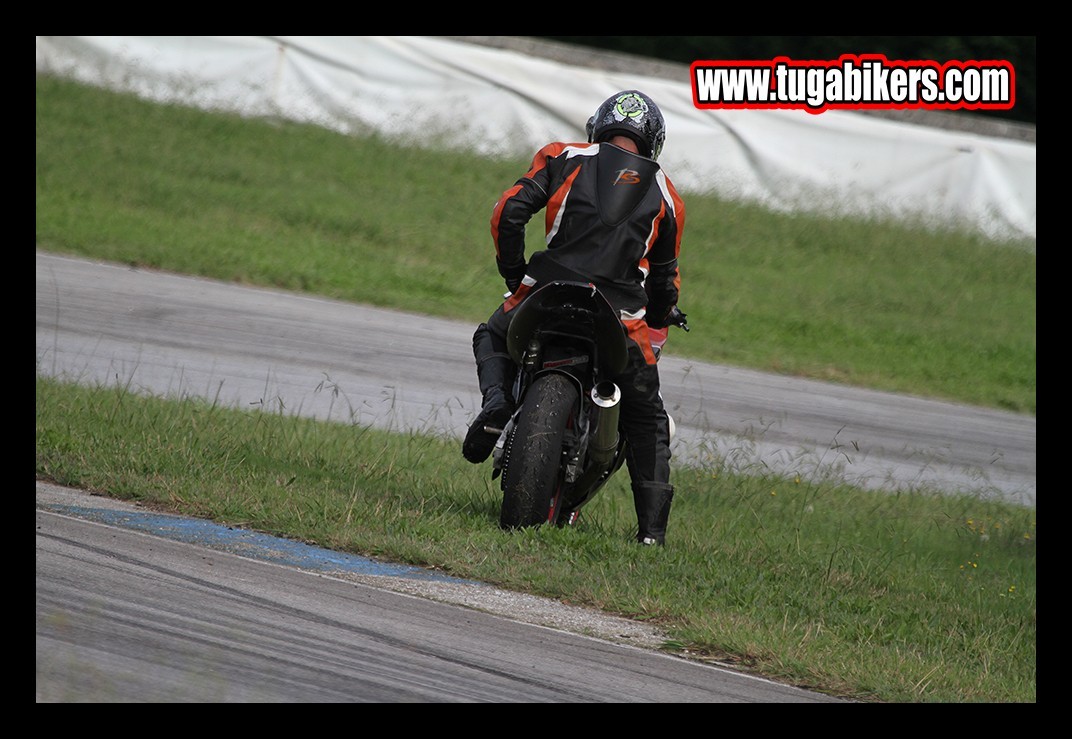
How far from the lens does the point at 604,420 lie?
615cm

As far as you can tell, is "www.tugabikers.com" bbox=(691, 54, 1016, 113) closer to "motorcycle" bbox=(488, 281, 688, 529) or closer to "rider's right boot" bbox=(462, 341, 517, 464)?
"rider's right boot" bbox=(462, 341, 517, 464)

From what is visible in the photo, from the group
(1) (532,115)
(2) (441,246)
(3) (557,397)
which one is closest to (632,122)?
(3) (557,397)

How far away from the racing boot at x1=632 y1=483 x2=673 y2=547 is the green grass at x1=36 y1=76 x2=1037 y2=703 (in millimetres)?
183

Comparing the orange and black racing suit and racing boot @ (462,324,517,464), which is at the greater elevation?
the orange and black racing suit

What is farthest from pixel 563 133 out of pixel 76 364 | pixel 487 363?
pixel 487 363

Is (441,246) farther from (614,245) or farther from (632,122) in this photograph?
(614,245)

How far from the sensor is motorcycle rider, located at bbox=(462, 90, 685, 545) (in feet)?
20.2

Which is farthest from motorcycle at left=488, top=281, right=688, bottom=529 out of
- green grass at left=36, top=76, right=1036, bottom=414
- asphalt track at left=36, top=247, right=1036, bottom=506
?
green grass at left=36, top=76, right=1036, bottom=414

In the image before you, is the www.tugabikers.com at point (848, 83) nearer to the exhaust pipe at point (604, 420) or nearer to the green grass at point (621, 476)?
the green grass at point (621, 476)

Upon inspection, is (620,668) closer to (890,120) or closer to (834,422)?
(834,422)

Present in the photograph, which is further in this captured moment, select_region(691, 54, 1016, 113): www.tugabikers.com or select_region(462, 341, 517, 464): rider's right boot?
select_region(691, 54, 1016, 113): www.tugabikers.com

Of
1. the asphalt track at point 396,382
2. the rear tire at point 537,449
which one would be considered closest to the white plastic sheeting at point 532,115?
the asphalt track at point 396,382

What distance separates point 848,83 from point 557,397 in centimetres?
1921

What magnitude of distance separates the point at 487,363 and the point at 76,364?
4223 mm
